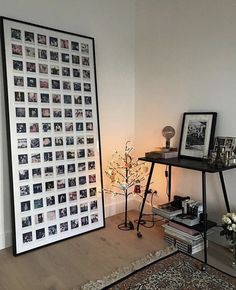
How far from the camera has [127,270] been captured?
82.3 inches

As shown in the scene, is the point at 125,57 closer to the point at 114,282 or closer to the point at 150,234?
the point at 150,234

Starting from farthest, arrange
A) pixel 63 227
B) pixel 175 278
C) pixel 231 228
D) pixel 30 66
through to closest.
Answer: pixel 63 227
pixel 30 66
pixel 231 228
pixel 175 278

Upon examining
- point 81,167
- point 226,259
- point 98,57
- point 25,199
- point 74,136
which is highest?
point 98,57

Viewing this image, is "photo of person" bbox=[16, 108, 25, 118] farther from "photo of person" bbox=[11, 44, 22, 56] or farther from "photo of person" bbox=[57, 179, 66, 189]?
"photo of person" bbox=[57, 179, 66, 189]

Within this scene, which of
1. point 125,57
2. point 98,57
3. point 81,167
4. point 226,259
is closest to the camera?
point 226,259

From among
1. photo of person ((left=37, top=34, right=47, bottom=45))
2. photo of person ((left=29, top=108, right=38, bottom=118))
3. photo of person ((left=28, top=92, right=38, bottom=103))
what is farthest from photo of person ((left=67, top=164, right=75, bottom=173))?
photo of person ((left=37, top=34, right=47, bottom=45))

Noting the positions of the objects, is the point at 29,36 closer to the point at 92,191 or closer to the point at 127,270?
the point at 92,191

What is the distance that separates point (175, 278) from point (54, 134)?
5.11 feet

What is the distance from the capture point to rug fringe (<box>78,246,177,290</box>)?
1913 mm

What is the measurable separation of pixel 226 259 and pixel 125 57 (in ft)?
7.46

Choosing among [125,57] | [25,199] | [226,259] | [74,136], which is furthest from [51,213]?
[125,57]

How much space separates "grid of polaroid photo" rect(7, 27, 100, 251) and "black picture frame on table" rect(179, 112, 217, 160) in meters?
0.89

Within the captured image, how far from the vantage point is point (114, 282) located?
1.95 m

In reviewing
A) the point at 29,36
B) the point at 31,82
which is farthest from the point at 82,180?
the point at 29,36
